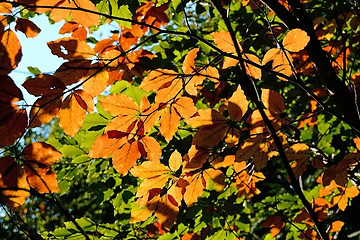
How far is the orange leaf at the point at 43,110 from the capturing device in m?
0.82

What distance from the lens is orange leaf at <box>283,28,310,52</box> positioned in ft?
3.24

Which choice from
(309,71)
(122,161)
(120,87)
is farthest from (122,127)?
(309,71)

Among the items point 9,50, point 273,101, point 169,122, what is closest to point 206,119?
point 169,122

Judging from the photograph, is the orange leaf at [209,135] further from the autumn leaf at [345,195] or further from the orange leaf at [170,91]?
the autumn leaf at [345,195]

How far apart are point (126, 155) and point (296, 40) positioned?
0.65 meters

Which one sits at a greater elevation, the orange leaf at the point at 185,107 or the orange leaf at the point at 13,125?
the orange leaf at the point at 185,107

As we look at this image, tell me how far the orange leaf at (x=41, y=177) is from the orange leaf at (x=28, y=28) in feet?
1.40

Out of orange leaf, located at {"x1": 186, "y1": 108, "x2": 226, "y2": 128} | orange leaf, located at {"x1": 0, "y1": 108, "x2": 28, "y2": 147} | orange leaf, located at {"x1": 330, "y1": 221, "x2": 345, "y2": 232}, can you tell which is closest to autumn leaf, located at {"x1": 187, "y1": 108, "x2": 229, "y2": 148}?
orange leaf, located at {"x1": 186, "y1": 108, "x2": 226, "y2": 128}

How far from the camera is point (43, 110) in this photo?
2.74 ft

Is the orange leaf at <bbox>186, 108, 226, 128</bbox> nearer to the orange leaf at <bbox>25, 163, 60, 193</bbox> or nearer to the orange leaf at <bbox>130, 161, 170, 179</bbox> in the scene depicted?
the orange leaf at <bbox>130, 161, 170, 179</bbox>

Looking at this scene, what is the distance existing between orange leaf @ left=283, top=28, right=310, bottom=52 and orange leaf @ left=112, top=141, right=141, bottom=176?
23.3 inches

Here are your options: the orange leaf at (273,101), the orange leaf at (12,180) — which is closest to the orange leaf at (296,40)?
the orange leaf at (273,101)

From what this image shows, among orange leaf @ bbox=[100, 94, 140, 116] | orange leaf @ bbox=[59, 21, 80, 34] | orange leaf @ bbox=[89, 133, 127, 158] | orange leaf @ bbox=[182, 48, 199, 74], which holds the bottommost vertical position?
orange leaf @ bbox=[89, 133, 127, 158]

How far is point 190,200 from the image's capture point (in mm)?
1115
